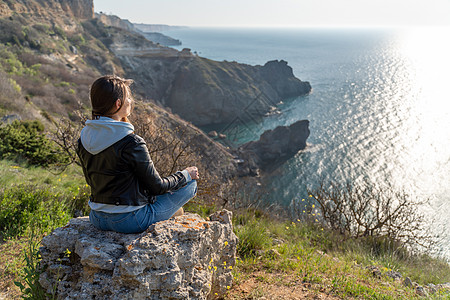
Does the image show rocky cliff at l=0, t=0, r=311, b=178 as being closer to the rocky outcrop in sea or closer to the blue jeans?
the rocky outcrop in sea

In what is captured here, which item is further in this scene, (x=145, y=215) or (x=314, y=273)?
(x=314, y=273)

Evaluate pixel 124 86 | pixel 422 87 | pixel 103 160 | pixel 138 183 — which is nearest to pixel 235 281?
pixel 138 183

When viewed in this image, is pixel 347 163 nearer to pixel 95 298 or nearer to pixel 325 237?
pixel 325 237

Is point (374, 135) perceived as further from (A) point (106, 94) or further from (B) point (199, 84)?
(A) point (106, 94)

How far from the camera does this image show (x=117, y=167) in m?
2.63

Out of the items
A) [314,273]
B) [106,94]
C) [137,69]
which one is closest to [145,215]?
[106,94]

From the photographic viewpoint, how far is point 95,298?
2639mm

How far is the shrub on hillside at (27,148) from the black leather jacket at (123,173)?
9709mm

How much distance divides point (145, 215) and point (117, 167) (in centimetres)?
61

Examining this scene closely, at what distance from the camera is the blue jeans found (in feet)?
9.48

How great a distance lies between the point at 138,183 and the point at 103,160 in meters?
0.38

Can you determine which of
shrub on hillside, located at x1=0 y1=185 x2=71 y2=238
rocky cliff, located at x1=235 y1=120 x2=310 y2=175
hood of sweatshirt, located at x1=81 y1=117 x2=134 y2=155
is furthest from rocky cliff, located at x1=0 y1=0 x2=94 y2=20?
hood of sweatshirt, located at x1=81 y1=117 x2=134 y2=155

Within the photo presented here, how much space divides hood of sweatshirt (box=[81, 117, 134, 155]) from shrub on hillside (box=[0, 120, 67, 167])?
9.80m

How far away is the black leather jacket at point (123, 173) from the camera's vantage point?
8.51ft
